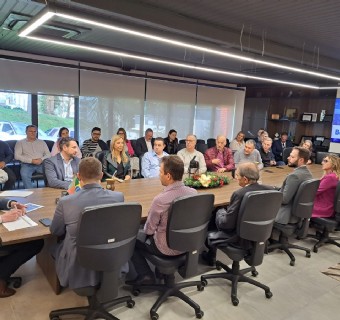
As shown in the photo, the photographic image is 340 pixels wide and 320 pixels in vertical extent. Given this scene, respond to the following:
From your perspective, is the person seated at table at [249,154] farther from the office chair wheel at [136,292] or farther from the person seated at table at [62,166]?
the office chair wheel at [136,292]

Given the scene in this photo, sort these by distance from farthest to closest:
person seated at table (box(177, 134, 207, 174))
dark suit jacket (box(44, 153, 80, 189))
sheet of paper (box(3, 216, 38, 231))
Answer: person seated at table (box(177, 134, 207, 174)) → dark suit jacket (box(44, 153, 80, 189)) → sheet of paper (box(3, 216, 38, 231))

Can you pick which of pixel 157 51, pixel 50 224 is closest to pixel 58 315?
pixel 50 224

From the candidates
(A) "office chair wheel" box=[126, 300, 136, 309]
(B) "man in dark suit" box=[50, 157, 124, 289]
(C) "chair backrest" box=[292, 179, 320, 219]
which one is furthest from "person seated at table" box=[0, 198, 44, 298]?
(C) "chair backrest" box=[292, 179, 320, 219]

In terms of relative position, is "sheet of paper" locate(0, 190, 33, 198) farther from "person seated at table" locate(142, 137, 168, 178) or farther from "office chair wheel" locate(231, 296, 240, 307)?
"office chair wheel" locate(231, 296, 240, 307)

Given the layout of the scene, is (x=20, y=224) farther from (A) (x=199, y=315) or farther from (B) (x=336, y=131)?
(B) (x=336, y=131)

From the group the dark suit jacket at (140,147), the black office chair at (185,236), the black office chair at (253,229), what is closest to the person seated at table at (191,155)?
the black office chair at (253,229)

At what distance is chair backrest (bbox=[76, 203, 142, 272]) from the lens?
1826mm

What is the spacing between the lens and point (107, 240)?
1909mm

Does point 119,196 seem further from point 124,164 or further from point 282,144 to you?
point 282,144

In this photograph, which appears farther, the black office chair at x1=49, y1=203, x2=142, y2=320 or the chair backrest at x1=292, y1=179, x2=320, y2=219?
the chair backrest at x1=292, y1=179, x2=320, y2=219

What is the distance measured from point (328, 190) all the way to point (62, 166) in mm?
3243

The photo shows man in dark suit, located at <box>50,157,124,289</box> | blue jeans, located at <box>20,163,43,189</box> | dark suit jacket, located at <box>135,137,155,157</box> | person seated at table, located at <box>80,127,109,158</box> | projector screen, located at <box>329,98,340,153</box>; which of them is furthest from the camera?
projector screen, located at <box>329,98,340,153</box>

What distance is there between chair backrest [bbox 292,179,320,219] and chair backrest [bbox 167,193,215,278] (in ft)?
4.44

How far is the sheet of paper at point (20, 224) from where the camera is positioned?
2119 mm
